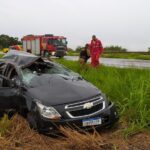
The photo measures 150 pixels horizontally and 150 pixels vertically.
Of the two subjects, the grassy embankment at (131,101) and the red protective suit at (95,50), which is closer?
the grassy embankment at (131,101)

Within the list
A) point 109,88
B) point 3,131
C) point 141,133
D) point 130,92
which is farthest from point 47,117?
point 109,88

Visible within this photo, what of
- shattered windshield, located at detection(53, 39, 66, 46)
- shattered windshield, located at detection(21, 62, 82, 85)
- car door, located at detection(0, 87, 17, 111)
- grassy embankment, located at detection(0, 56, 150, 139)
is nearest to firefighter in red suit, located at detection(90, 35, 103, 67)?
grassy embankment, located at detection(0, 56, 150, 139)

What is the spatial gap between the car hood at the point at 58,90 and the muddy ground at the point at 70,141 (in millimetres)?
615

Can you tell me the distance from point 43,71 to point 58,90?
4.72 ft

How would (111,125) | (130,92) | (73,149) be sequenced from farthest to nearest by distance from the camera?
(130,92)
(111,125)
(73,149)

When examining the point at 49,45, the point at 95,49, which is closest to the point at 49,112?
the point at 95,49

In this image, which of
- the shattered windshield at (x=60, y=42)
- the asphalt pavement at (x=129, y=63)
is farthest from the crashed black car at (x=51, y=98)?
the shattered windshield at (x=60, y=42)

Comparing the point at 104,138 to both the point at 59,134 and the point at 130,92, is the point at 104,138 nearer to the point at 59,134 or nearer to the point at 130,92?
the point at 59,134

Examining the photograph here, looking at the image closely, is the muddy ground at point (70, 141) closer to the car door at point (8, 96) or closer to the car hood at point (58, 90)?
the car hood at point (58, 90)

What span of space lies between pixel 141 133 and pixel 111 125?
62 centimetres

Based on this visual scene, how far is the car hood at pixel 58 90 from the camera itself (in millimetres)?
7734

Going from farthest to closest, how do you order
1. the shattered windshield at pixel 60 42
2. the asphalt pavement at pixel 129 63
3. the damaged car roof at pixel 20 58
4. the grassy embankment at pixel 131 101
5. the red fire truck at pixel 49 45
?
the shattered windshield at pixel 60 42 < the red fire truck at pixel 49 45 < the asphalt pavement at pixel 129 63 < the damaged car roof at pixel 20 58 < the grassy embankment at pixel 131 101

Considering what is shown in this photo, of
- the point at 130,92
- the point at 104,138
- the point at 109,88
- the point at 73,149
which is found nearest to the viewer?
the point at 73,149

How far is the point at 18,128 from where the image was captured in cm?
783
